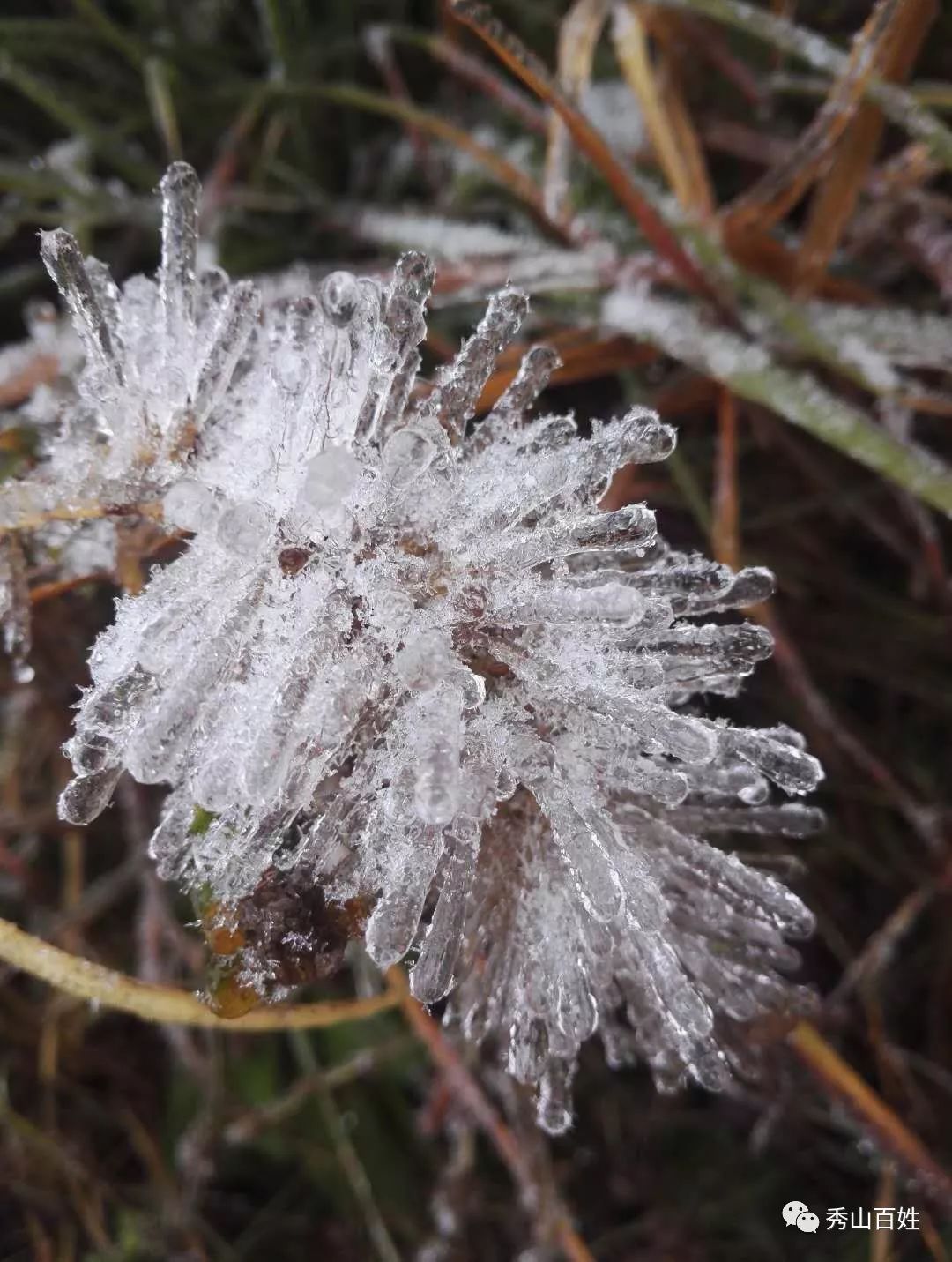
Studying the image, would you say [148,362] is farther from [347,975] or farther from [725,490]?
[347,975]

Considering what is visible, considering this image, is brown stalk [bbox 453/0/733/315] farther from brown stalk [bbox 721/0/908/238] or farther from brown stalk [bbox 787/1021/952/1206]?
brown stalk [bbox 787/1021/952/1206]

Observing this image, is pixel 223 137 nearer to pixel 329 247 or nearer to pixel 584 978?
pixel 329 247

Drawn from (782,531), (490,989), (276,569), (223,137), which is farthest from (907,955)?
(223,137)

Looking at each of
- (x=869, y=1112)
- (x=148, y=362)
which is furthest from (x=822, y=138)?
(x=869, y=1112)

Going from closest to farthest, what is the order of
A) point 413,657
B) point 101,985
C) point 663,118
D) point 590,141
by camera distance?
point 413,657 < point 101,985 < point 590,141 < point 663,118

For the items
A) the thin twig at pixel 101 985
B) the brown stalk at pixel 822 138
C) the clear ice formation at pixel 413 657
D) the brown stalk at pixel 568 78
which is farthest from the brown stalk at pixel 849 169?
the thin twig at pixel 101 985

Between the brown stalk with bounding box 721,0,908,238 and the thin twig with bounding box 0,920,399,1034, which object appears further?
the brown stalk with bounding box 721,0,908,238

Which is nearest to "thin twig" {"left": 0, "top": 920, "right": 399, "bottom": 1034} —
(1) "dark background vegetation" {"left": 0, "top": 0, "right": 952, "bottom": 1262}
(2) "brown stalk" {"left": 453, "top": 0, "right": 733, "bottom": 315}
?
(1) "dark background vegetation" {"left": 0, "top": 0, "right": 952, "bottom": 1262}
